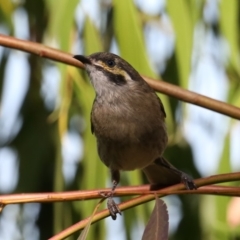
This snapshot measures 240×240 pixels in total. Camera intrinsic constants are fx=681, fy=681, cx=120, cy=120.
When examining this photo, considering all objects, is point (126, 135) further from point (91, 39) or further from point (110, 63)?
point (91, 39)

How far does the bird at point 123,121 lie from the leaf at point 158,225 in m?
1.00

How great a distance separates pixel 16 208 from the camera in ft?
15.0

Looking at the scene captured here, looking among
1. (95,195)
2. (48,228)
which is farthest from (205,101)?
(48,228)

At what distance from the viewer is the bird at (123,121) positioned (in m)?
3.15

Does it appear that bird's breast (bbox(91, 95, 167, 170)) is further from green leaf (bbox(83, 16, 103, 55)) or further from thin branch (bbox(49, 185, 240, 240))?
thin branch (bbox(49, 185, 240, 240))

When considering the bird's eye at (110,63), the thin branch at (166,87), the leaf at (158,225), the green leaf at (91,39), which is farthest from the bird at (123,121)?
the leaf at (158,225)

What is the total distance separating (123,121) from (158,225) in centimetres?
130

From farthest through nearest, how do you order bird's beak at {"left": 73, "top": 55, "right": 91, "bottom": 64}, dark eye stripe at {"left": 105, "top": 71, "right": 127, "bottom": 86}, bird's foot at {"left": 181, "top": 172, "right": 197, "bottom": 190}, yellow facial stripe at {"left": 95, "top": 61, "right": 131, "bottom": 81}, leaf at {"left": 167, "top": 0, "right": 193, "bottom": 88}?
dark eye stripe at {"left": 105, "top": 71, "right": 127, "bottom": 86} < yellow facial stripe at {"left": 95, "top": 61, "right": 131, "bottom": 81} < leaf at {"left": 167, "top": 0, "right": 193, "bottom": 88} < bird's beak at {"left": 73, "top": 55, "right": 91, "bottom": 64} < bird's foot at {"left": 181, "top": 172, "right": 197, "bottom": 190}

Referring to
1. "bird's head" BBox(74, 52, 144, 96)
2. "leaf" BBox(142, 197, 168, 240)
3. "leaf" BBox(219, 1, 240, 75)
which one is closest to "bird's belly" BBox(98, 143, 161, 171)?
"bird's head" BBox(74, 52, 144, 96)

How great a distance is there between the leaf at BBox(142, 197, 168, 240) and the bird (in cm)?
100

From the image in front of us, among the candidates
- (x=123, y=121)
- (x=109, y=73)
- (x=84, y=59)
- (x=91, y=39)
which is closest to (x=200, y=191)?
(x=84, y=59)

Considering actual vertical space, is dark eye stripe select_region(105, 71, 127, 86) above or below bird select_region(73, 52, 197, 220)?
Result: above

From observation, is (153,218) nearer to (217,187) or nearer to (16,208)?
(217,187)

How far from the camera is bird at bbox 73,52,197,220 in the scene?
315cm
